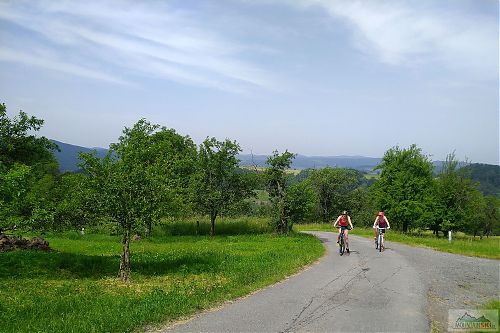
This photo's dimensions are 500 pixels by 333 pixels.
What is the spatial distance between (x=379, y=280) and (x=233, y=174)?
27652 mm

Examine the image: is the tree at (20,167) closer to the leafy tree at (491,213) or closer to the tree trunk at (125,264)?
the tree trunk at (125,264)

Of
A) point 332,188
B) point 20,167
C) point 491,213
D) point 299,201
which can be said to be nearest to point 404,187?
point 299,201

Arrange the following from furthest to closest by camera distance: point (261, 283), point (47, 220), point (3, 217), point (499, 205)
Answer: point (499, 205) → point (47, 220) → point (3, 217) → point (261, 283)

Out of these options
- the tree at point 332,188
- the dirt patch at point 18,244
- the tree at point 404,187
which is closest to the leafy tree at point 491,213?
Answer: the tree at point 332,188

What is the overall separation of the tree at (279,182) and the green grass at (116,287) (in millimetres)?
13257

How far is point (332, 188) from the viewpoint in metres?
82.6

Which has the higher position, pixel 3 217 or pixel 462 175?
pixel 462 175

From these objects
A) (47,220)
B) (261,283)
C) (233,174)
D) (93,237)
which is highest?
(233,174)

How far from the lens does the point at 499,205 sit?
87.6m

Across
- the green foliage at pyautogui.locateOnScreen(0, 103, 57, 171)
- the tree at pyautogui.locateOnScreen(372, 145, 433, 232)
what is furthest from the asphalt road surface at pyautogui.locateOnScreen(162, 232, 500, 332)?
the tree at pyautogui.locateOnScreen(372, 145, 433, 232)

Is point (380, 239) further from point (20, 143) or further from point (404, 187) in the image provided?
point (404, 187)

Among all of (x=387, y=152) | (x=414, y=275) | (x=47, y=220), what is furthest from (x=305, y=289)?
(x=387, y=152)

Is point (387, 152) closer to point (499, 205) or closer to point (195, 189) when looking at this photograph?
point (195, 189)

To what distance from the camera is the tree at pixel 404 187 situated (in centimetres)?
4641
